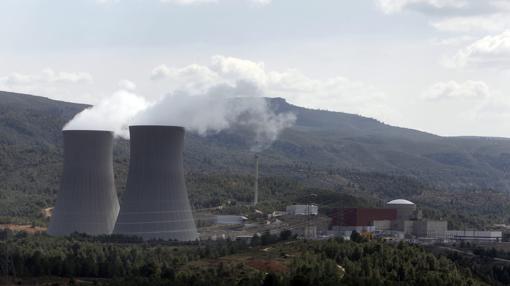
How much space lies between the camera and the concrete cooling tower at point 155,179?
2484 inches

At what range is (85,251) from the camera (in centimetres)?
6281

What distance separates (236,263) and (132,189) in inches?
381

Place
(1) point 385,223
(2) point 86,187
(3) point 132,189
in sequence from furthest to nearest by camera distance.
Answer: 1. (1) point 385,223
2. (2) point 86,187
3. (3) point 132,189

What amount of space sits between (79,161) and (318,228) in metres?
30.9

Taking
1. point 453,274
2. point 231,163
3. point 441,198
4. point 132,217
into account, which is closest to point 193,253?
point 132,217

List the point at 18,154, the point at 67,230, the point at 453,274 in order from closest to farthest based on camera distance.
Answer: the point at 453,274 → the point at 67,230 → the point at 18,154

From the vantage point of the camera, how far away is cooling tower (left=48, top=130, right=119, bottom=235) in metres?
67.1

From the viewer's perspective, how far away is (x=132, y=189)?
210 ft

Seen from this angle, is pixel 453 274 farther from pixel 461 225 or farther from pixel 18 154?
pixel 18 154

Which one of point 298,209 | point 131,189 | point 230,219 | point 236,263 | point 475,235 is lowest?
point 236,263

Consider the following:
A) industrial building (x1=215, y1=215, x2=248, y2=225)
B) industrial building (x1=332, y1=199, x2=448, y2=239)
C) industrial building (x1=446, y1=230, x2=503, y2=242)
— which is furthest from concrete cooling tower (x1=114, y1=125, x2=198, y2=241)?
industrial building (x1=446, y1=230, x2=503, y2=242)

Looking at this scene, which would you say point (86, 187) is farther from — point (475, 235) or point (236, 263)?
point (475, 235)

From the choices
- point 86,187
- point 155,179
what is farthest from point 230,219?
point 155,179

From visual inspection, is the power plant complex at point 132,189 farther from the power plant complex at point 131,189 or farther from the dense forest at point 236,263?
the dense forest at point 236,263
